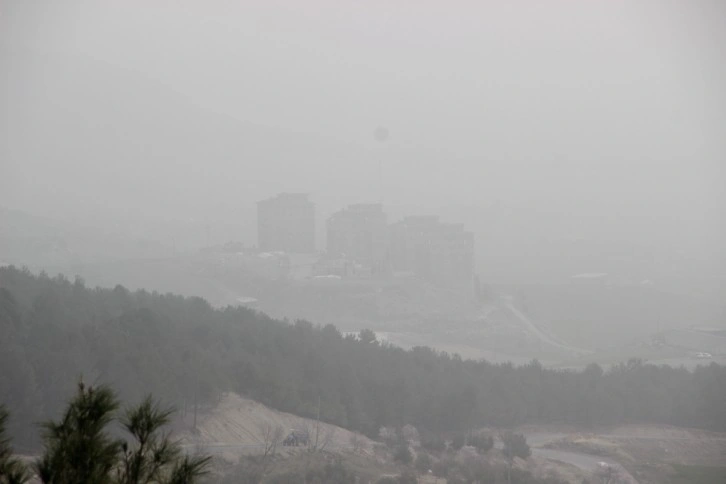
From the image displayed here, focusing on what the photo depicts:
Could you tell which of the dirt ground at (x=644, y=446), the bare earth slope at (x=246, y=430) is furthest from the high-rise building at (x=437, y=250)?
the bare earth slope at (x=246, y=430)

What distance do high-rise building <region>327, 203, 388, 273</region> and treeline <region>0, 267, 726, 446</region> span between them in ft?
63.0

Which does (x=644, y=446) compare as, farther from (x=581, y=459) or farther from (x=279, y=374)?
(x=279, y=374)

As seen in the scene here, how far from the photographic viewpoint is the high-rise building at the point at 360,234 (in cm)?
4009

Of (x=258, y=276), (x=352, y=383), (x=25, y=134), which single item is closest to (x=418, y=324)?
(x=258, y=276)

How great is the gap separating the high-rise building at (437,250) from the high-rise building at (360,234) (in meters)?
1.23

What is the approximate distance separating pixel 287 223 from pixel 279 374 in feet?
87.9

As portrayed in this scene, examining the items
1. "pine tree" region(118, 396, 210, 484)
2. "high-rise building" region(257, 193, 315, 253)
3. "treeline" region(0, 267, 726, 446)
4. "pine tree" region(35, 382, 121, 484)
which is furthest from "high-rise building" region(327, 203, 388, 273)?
"pine tree" region(35, 382, 121, 484)

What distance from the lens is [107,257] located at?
4172 centimetres

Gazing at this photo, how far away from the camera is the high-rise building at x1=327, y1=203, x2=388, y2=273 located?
132 feet

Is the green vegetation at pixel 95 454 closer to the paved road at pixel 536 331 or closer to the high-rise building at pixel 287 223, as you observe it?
the paved road at pixel 536 331

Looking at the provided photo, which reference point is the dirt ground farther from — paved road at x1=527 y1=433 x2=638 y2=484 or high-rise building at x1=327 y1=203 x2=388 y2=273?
high-rise building at x1=327 y1=203 x2=388 y2=273

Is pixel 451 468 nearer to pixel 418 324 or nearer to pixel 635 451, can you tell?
pixel 635 451

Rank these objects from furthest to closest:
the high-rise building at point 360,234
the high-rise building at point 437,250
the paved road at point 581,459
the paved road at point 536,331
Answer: the high-rise building at point 360,234
the high-rise building at point 437,250
the paved road at point 536,331
the paved road at point 581,459

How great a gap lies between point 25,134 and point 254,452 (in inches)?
3194
